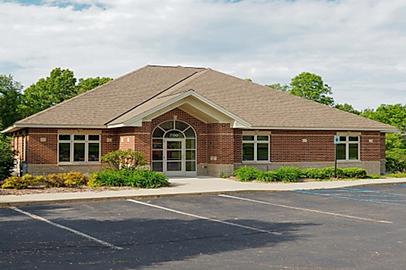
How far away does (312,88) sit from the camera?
62312mm

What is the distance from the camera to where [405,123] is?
59188 millimetres

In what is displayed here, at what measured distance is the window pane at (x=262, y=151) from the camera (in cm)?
2769

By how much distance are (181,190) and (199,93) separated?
10.9m

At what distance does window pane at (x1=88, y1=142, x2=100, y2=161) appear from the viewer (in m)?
26.1

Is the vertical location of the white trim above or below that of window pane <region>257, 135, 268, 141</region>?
above

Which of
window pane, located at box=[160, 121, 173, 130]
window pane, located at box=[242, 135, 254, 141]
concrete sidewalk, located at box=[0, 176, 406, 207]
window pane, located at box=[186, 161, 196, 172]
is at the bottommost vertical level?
concrete sidewalk, located at box=[0, 176, 406, 207]

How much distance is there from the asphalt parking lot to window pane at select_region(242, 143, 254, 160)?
402 inches

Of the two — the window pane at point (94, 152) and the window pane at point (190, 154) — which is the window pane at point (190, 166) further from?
the window pane at point (94, 152)

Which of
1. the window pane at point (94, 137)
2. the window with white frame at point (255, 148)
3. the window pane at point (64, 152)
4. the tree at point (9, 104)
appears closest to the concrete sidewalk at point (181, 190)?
the window with white frame at point (255, 148)

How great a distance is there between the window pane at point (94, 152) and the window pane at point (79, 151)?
0.38m

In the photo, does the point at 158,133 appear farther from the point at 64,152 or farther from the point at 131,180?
the point at 131,180

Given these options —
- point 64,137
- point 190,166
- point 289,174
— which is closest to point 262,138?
point 289,174

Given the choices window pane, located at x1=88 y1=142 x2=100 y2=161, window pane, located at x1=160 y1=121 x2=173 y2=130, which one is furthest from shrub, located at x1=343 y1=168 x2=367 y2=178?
window pane, located at x1=88 y1=142 x2=100 y2=161

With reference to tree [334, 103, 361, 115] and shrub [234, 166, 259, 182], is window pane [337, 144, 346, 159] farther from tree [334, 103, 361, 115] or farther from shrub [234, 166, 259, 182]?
tree [334, 103, 361, 115]
